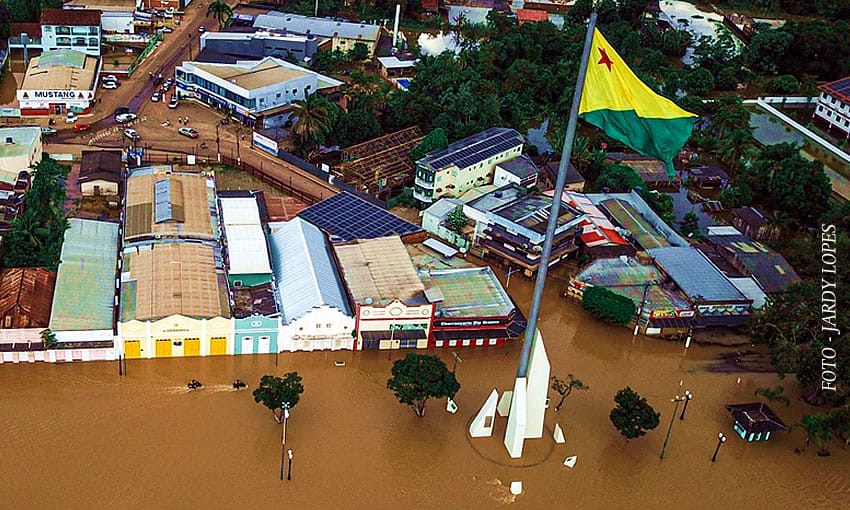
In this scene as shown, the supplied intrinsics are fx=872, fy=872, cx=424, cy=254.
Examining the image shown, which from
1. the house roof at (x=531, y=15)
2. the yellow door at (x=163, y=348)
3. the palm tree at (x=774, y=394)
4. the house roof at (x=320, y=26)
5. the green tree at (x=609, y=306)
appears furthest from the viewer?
the house roof at (x=531, y=15)

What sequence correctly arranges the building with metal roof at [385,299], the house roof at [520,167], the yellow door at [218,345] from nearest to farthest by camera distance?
1. the yellow door at [218,345]
2. the building with metal roof at [385,299]
3. the house roof at [520,167]

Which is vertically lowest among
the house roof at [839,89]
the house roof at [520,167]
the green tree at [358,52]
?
the house roof at [520,167]

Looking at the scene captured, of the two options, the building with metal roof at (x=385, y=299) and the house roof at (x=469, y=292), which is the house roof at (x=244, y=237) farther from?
the house roof at (x=469, y=292)

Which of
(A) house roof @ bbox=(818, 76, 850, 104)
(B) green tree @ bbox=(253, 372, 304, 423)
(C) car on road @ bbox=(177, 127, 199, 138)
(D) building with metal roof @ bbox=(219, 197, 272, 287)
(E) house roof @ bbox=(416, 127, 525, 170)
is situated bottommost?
(B) green tree @ bbox=(253, 372, 304, 423)

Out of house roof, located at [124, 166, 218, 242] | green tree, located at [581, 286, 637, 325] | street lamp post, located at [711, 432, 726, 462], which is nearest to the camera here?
street lamp post, located at [711, 432, 726, 462]

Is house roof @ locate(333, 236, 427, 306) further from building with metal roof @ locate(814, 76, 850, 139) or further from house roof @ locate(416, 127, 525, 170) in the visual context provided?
building with metal roof @ locate(814, 76, 850, 139)

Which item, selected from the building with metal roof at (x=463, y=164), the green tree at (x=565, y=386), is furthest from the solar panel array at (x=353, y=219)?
the green tree at (x=565, y=386)

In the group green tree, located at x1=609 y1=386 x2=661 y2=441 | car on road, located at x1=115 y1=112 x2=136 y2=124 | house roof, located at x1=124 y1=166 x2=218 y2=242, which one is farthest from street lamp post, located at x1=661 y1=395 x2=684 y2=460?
car on road, located at x1=115 y1=112 x2=136 y2=124
